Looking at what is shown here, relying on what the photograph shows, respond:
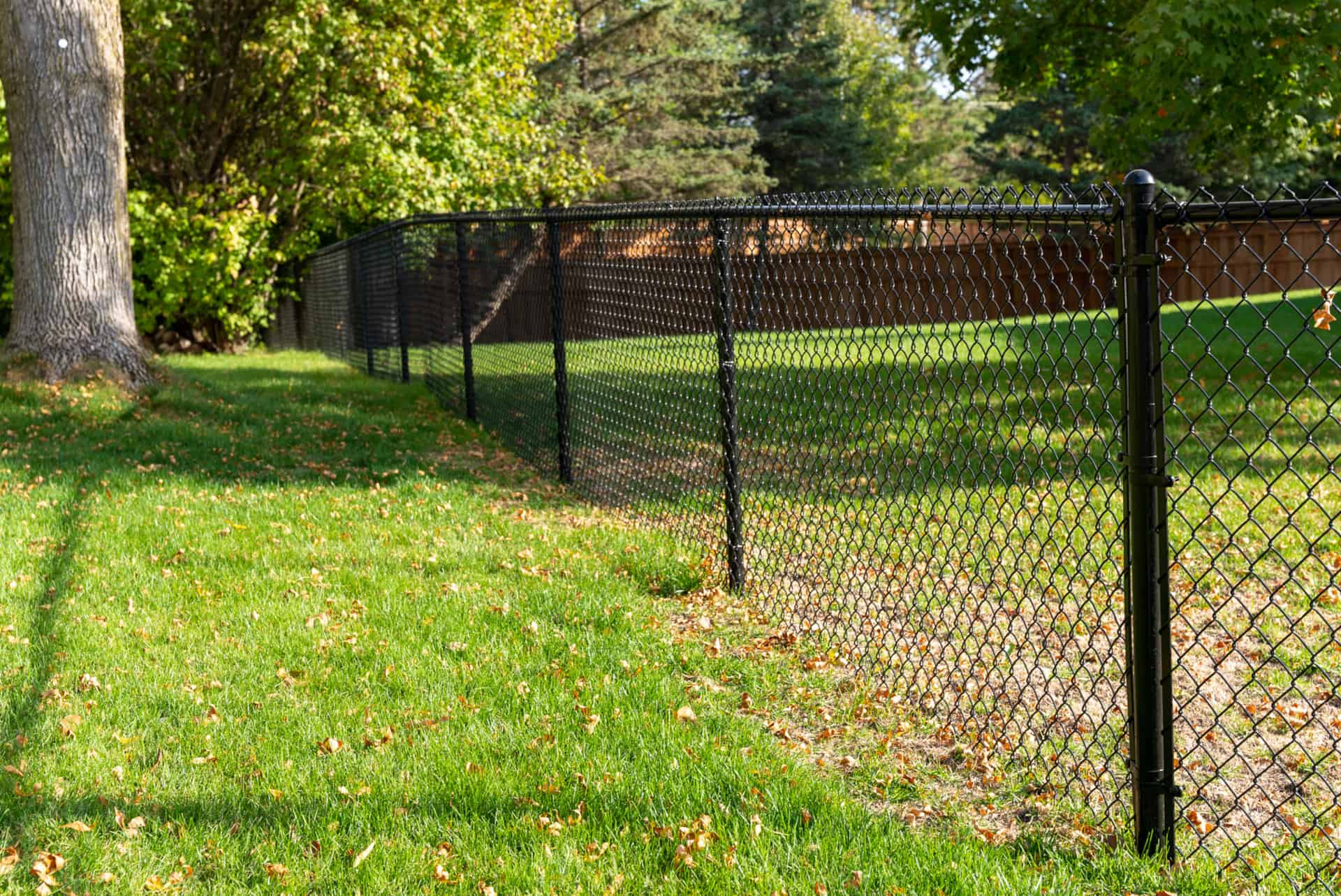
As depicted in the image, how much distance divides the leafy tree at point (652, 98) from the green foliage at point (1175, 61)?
13.0 metres

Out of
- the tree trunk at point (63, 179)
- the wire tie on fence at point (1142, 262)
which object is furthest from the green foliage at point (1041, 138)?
the wire tie on fence at point (1142, 262)

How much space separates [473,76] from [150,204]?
5461 millimetres

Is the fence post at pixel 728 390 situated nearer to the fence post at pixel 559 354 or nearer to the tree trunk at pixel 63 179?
the fence post at pixel 559 354

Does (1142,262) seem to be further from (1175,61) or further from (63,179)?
(63,179)

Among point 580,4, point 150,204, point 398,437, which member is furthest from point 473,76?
point 398,437

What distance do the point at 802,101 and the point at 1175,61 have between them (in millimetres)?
22078

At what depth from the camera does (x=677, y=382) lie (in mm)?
8219

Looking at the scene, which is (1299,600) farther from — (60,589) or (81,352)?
(81,352)

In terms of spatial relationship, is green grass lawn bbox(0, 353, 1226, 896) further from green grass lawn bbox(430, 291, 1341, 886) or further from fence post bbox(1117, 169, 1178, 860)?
green grass lawn bbox(430, 291, 1341, 886)

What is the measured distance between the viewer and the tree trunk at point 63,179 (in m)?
9.81

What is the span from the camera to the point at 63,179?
32.8 ft

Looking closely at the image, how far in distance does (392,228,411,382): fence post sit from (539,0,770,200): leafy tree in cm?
1450

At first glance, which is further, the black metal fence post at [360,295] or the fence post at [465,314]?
the black metal fence post at [360,295]

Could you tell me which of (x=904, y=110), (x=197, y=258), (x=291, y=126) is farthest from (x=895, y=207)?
(x=904, y=110)
